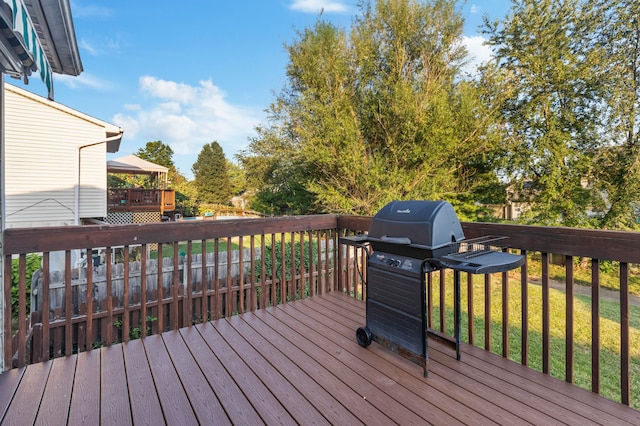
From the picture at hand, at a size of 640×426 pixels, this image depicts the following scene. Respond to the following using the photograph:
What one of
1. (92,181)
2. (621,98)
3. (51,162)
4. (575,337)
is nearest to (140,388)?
(575,337)

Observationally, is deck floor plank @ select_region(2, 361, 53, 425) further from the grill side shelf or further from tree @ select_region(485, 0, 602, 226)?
tree @ select_region(485, 0, 602, 226)

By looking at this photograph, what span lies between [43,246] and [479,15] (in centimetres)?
1020

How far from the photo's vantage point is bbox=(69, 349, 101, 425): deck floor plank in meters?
1.35

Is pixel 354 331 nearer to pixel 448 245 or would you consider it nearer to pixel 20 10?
pixel 448 245

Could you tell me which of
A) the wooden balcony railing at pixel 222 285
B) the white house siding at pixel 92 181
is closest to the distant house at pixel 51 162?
the white house siding at pixel 92 181

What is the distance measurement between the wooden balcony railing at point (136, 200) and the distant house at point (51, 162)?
2.23 meters

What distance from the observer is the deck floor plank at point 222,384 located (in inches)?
53.5

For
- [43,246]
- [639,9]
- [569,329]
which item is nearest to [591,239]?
[569,329]

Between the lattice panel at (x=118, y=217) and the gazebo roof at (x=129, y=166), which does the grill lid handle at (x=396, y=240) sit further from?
the gazebo roof at (x=129, y=166)

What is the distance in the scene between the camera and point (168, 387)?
1571 mm

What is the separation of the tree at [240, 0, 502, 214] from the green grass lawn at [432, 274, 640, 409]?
346 centimetres

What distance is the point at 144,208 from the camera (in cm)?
1141

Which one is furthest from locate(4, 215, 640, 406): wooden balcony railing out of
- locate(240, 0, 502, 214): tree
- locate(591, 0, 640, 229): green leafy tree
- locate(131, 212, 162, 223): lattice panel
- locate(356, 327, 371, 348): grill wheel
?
locate(131, 212, 162, 223): lattice panel

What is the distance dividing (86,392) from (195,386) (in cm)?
54
